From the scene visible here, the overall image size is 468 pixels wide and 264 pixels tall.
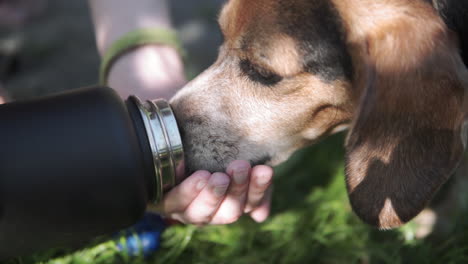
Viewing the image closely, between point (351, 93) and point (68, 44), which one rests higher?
point (351, 93)

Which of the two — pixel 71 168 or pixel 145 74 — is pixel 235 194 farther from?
pixel 145 74

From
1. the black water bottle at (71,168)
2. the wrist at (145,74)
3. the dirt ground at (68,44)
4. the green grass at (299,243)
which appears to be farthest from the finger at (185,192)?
the dirt ground at (68,44)

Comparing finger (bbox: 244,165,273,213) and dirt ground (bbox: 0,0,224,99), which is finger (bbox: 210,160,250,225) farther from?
dirt ground (bbox: 0,0,224,99)

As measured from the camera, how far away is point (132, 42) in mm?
2242

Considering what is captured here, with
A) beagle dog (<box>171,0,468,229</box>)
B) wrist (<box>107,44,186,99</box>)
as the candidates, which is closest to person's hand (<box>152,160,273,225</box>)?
beagle dog (<box>171,0,468,229</box>)

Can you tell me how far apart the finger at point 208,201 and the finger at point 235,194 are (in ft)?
0.10

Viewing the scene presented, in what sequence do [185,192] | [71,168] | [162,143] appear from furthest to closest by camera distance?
[185,192] → [162,143] → [71,168]

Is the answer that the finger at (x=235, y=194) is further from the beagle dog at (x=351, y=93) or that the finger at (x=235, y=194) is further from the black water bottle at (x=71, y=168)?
the black water bottle at (x=71, y=168)

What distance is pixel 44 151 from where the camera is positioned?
1.23 m

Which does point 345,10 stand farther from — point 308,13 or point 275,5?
point 275,5

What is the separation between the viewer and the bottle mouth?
1456 mm

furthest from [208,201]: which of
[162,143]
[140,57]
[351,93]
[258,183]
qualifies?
[140,57]

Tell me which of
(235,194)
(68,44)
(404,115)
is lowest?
(235,194)

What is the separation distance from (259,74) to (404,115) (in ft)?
1.71
